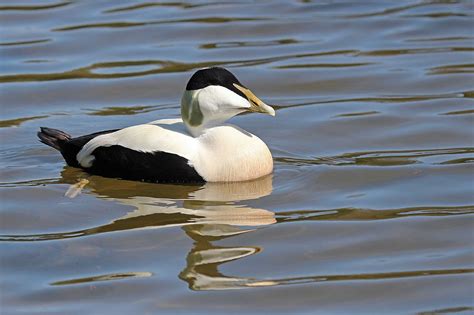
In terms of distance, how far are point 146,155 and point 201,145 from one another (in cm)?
43

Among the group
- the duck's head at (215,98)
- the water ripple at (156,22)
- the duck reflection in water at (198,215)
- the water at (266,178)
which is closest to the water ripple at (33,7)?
the water at (266,178)

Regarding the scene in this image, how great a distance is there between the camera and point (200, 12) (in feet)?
51.1

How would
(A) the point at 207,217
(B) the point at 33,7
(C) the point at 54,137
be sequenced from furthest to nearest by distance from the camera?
(B) the point at 33,7
(C) the point at 54,137
(A) the point at 207,217

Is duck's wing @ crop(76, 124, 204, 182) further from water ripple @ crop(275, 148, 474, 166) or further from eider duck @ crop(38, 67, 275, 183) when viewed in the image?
water ripple @ crop(275, 148, 474, 166)

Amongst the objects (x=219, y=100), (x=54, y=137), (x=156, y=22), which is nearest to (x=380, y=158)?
(x=219, y=100)

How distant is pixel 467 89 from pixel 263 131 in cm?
227

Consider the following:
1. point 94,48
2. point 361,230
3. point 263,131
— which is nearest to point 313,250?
point 361,230

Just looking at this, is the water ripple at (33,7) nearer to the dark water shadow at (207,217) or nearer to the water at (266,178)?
the water at (266,178)

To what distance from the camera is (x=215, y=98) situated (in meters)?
9.36

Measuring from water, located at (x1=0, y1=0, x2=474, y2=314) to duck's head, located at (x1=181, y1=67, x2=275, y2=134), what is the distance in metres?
0.56

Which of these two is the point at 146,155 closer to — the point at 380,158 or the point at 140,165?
the point at 140,165

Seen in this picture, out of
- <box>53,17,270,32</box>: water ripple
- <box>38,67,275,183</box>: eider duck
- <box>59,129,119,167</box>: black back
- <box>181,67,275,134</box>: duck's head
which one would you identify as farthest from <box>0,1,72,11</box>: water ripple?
<box>181,67,275,134</box>: duck's head

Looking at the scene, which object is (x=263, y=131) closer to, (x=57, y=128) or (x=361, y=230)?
(x=57, y=128)

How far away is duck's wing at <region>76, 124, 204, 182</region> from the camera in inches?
369
